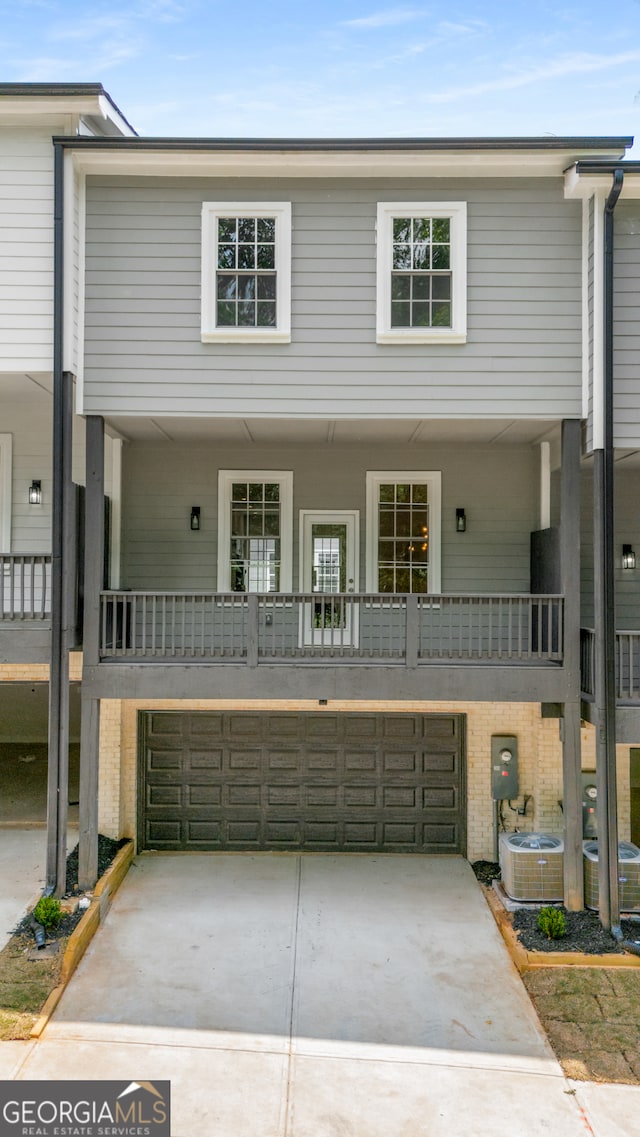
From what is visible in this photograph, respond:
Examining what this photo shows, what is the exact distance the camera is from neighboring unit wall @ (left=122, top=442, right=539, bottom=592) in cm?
911

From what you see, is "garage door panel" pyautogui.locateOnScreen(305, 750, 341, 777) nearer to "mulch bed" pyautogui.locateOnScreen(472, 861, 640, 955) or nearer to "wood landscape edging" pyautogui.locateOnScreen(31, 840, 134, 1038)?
"wood landscape edging" pyautogui.locateOnScreen(31, 840, 134, 1038)

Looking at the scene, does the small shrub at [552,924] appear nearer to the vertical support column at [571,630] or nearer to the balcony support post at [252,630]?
the vertical support column at [571,630]

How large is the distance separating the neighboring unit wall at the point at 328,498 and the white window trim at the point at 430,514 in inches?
3.0

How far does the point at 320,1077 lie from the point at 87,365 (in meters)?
6.70

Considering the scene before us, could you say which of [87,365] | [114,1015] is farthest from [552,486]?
[114,1015]

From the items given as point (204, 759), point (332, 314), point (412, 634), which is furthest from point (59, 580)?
point (332, 314)

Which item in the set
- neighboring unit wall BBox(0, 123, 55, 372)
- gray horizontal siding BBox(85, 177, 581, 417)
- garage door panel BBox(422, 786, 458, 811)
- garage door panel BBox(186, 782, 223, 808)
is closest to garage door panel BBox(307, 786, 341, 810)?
garage door panel BBox(422, 786, 458, 811)

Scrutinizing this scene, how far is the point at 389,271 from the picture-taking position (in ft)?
24.7

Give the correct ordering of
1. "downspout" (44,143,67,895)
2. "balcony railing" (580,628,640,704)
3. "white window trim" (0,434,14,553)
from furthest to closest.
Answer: "white window trim" (0,434,14,553) < "balcony railing" (580,628,640,704) < "downspout" (44,143,67,895)

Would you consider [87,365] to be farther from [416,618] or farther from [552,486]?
[552,486]

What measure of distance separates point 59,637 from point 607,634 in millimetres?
5551

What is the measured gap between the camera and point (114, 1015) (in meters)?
5.60

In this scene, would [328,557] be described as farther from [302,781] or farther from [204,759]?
[204,759]

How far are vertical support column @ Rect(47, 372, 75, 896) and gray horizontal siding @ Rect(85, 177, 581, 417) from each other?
51cm
